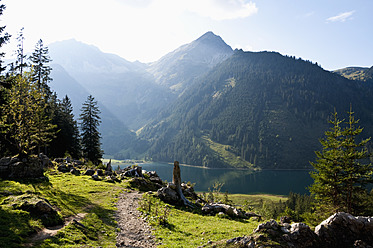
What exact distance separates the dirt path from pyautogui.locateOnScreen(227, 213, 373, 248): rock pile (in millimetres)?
6962

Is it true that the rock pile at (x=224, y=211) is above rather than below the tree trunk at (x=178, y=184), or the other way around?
below

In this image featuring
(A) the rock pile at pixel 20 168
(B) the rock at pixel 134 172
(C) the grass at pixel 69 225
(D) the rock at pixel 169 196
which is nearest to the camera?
(C) the grass at pixel 69 225

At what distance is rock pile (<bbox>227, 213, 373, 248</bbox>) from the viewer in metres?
11.5

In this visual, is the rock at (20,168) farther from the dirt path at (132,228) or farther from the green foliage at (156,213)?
the green foliage at (156,213)

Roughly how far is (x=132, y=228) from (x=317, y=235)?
14085mm

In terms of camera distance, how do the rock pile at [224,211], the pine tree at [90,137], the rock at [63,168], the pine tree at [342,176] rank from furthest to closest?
the pine tree at [90,137] < the rock at [63,168] < the pine tree at [342,176] < the rock pile at [224,211]

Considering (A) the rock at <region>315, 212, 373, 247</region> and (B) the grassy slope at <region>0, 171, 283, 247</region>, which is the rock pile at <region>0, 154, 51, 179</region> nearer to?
(B) the grassy slope at <region>0, 171, 283, 247</region>

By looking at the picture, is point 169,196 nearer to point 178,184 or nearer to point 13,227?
point 178,184

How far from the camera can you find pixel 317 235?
1255 centimetres

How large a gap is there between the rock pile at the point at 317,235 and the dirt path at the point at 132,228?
696 centimetres

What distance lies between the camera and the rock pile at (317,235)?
11.5 m

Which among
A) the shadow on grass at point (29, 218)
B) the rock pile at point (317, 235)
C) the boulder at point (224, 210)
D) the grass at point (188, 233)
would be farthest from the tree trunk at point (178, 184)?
the rock pile at point (317, 235)

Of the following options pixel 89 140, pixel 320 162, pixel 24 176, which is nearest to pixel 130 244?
pixel 24 176

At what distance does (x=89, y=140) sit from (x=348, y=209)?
67.0m
